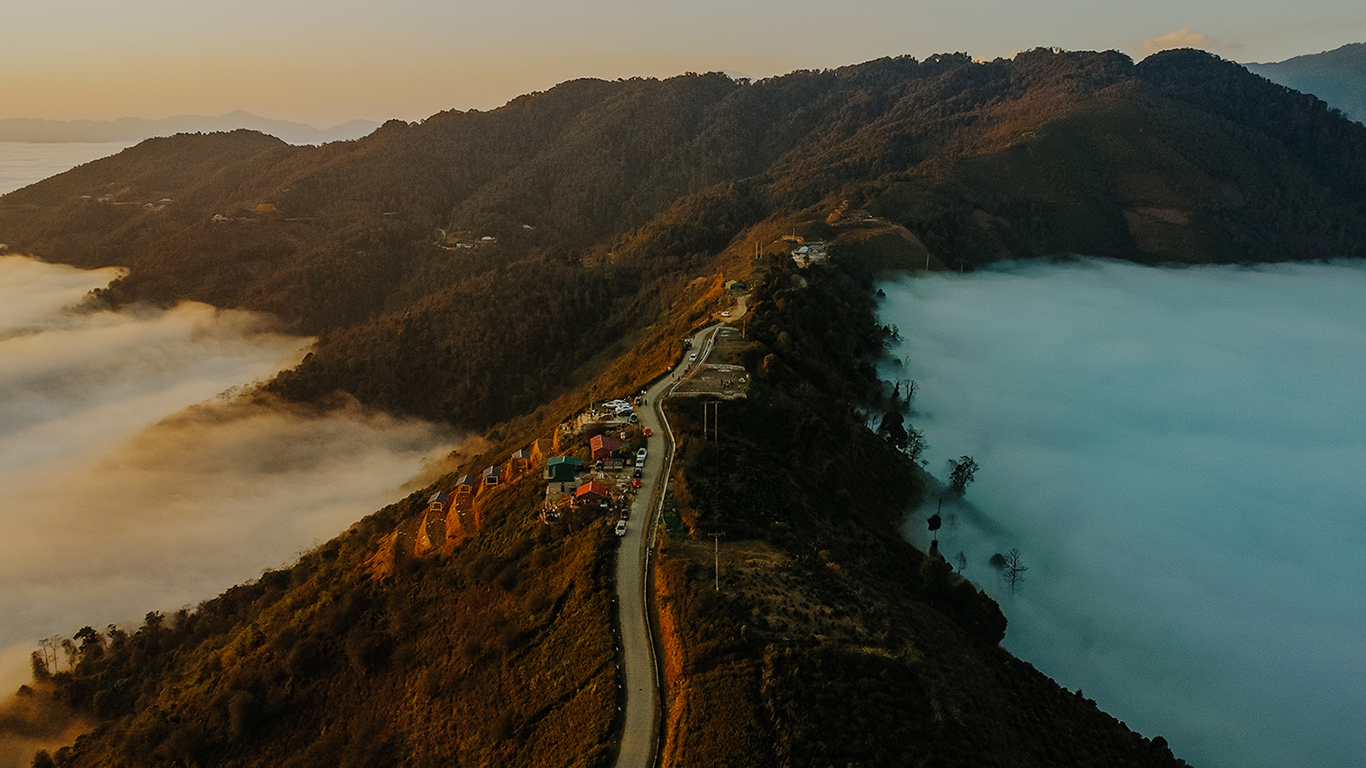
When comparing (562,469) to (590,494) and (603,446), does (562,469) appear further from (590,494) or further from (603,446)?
(590,494)

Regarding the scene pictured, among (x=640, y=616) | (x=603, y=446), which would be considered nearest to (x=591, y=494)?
(x=603, y=446)

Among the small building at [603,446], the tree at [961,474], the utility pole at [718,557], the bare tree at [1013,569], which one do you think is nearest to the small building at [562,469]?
the small building at [603,446]

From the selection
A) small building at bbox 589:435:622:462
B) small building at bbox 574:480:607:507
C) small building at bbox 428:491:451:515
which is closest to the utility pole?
small building at bbox 574:480:607:507

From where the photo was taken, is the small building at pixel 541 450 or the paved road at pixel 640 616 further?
the small building at pixel 541 450

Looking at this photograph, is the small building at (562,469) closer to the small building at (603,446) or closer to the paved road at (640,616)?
the small building at (603,446)

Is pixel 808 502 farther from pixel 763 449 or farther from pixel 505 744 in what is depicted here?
pixel 505 744
